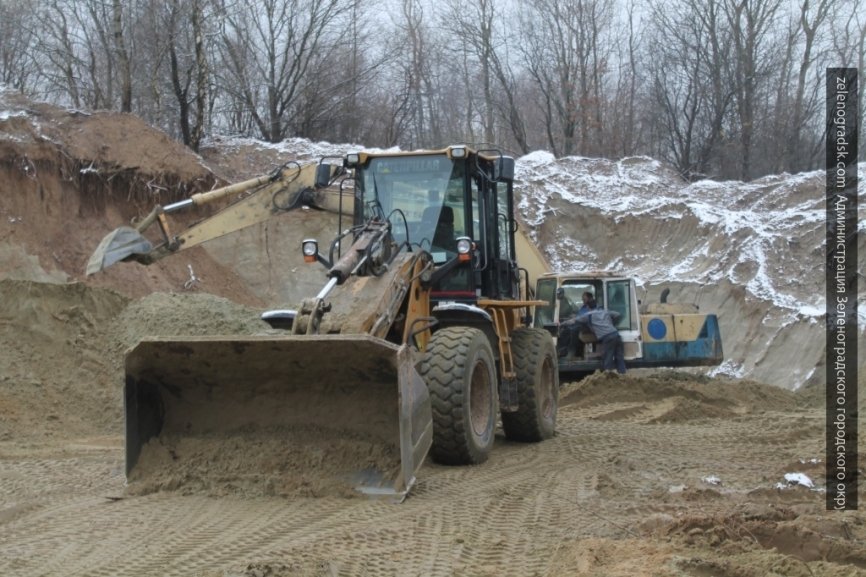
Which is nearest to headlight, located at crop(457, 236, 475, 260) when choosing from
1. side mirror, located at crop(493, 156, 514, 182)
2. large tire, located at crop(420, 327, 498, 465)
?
side mirror, located at crop(493, 156, 514, 182)

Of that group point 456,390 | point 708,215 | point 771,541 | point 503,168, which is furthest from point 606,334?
point 771,541

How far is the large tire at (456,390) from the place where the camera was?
696cm

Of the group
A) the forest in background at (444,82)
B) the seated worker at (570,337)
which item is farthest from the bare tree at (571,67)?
the seated worker at (570,337)

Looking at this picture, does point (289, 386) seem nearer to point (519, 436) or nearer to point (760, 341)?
point (519, 436)

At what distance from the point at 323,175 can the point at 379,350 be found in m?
Answer: 3.11

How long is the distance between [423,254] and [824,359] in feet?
38.6

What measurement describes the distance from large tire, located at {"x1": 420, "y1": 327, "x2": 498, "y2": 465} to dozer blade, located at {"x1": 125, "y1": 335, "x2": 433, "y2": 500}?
0.26 m

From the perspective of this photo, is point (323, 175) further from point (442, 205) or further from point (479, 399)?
point (479, 399)

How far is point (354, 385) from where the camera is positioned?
673cm

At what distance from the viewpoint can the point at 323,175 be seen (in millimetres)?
8992

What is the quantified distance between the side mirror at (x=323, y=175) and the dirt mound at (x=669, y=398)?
4695mm

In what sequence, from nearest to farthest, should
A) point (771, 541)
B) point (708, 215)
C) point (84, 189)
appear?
point (771, 541), point (84, 189), point (708, 215)

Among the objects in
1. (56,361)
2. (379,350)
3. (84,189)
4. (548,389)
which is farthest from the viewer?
(84,189)

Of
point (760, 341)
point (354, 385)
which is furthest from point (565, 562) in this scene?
point (760, 341)
